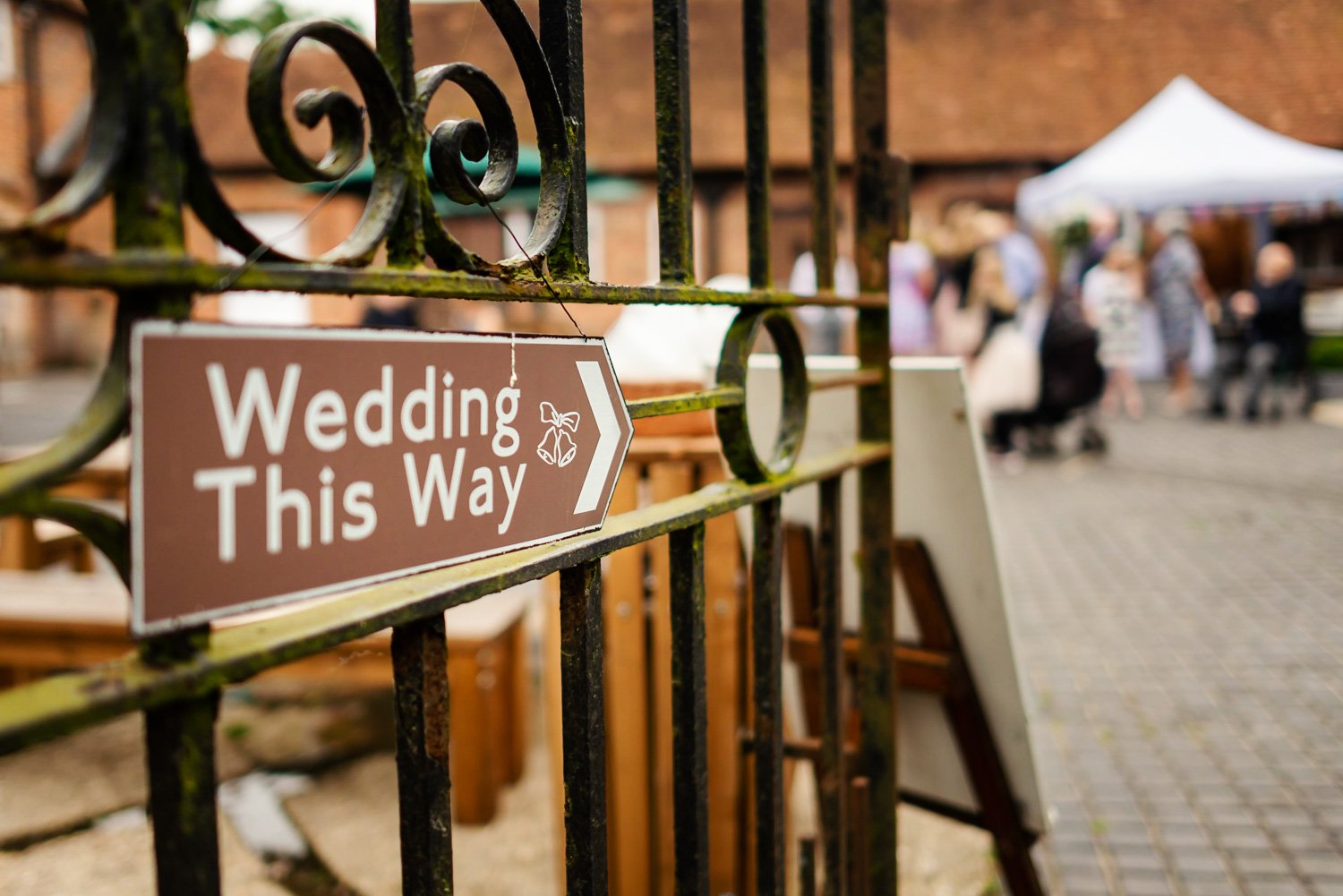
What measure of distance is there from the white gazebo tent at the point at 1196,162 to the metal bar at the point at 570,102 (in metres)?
8.63

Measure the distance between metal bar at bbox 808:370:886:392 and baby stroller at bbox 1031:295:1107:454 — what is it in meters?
6.34

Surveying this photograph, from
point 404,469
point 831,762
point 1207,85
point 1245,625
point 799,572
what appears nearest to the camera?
point 404,469

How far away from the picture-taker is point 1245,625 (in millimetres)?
4168

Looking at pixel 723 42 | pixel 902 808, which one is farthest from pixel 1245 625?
pixel 723 42

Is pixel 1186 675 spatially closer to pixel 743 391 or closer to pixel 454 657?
pixel 454 657

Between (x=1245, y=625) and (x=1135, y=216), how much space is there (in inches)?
459

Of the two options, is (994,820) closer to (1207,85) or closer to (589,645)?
(589,645)

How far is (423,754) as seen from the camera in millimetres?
887

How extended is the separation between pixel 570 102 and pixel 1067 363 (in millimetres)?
7241

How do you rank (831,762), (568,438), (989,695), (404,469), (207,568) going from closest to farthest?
(207,568), (404,469), (568,438), (831,762), (989,695)

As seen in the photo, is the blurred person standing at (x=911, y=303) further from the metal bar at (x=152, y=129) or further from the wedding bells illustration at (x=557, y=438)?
the metal bar at (x=152, y=129)

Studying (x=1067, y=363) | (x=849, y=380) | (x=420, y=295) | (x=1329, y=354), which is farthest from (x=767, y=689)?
(x=1329, y=354)

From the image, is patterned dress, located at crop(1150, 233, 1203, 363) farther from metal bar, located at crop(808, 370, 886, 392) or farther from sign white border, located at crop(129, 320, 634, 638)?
sign white border, located at crop(129, 320, 634, 638)

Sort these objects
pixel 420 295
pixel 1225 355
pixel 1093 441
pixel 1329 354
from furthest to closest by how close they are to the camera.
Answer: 1. pixel 1329 354
2. pixel 1225 355
3. pixel 1093 441
4. pixel 420 295
